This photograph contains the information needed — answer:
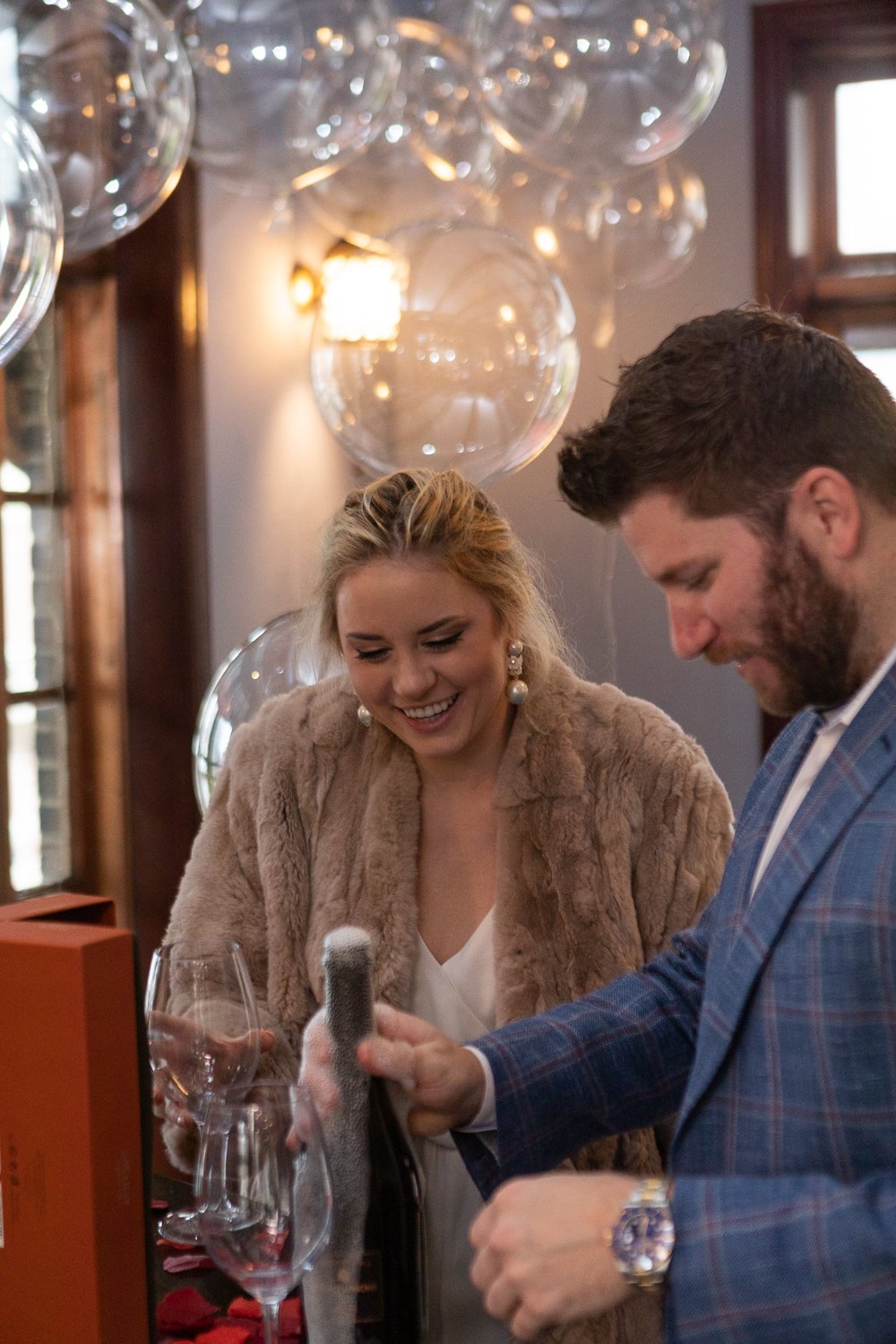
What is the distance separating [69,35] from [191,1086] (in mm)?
1551

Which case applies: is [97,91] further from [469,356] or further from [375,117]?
[469,356]

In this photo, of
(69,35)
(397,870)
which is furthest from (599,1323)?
(69,35)

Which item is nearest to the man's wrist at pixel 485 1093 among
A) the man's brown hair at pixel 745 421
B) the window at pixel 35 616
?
the man's brown hair at pixel 745 421

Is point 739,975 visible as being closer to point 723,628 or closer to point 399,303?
point 723,628

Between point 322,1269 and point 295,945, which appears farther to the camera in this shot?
point 295,945

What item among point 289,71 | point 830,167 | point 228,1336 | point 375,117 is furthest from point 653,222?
point 228,1336

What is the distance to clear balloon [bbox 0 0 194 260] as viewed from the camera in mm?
2002

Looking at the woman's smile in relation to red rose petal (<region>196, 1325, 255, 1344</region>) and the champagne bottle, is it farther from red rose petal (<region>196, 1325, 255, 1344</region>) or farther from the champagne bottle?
red rose petal (<region>196, 1325, 255, 1344</region>)

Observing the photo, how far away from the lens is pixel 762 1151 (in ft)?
3.19

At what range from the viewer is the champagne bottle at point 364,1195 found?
1.00 meters

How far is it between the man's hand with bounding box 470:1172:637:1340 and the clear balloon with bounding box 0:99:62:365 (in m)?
1.10

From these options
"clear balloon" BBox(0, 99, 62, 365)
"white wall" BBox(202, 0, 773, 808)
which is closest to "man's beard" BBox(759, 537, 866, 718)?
"clear balloon" BBox(0, 99, 62, 365)

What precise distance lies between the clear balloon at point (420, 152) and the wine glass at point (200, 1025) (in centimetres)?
203

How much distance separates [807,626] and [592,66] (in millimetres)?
1793
